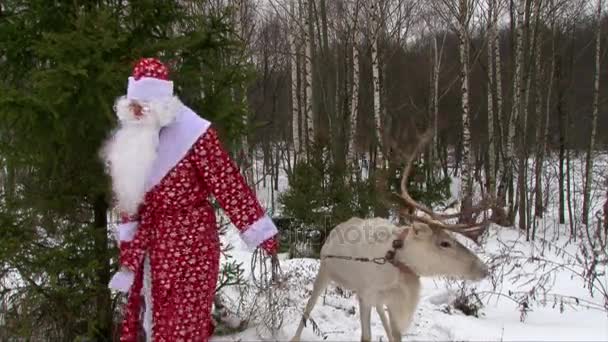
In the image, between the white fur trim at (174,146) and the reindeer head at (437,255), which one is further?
the reindeer head at (437,255)

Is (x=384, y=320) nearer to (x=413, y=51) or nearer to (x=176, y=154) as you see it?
(x=176, y=154)

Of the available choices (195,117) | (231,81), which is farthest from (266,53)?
(195,117)

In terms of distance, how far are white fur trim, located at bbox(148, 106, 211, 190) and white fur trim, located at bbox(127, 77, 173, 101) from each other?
21 cm

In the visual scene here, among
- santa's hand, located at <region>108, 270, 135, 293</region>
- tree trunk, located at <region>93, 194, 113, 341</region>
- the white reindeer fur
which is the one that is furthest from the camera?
tree trunk, located at <region>93, 194, 113, 341</region>

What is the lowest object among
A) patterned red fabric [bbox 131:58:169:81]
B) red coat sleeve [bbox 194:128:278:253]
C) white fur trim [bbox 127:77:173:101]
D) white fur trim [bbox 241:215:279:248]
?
white fur trim [bbox 241:215:279:248]

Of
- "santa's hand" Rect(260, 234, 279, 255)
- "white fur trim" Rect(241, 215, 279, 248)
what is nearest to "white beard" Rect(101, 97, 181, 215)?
"white fur trim" Rect(241, 215, 279, 248)

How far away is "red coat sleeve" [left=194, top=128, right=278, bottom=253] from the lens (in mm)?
3072

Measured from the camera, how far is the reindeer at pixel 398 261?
12.2 ft

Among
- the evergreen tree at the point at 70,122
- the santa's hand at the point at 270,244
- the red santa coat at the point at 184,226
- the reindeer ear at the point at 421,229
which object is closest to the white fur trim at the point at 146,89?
the red santa coat at the point at 184,226

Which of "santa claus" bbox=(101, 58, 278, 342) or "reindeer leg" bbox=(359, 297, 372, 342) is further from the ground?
"santa claus" bbox=(101, 58, 278, 342)

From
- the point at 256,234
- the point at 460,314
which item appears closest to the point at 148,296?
the point at 256,234

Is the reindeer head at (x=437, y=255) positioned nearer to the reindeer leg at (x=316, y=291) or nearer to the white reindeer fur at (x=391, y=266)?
the white reindeer fur at (x=391, y=266)

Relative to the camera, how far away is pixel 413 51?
85.8ft

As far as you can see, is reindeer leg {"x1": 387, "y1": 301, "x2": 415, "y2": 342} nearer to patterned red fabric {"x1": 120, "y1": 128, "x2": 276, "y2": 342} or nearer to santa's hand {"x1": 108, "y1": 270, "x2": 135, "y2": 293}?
patterned red fabric {"x1": 120, "y1": 128, "x2": 276, "y2": 342}
